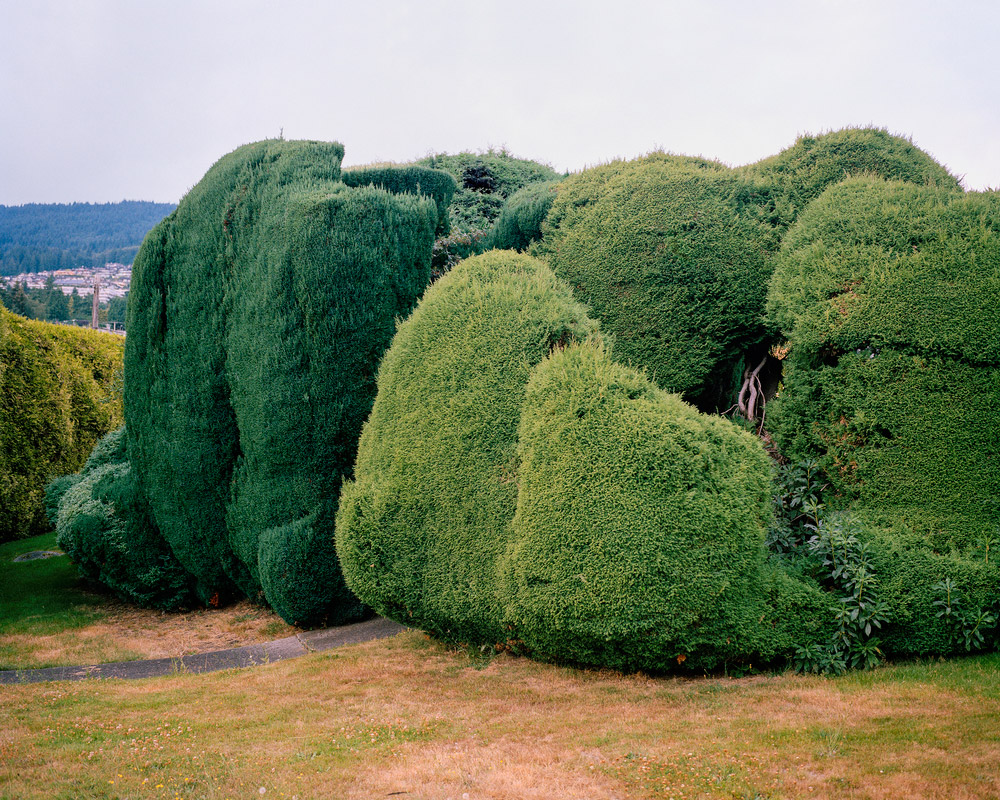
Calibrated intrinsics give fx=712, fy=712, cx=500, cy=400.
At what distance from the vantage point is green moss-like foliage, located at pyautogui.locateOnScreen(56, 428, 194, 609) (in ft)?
34.2

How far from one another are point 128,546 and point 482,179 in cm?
901

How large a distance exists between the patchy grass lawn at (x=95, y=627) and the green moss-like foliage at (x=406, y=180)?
5.93 meters

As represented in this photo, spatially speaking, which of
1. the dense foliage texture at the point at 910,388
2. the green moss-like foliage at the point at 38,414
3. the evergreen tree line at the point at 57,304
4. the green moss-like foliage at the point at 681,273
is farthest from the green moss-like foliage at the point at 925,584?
the evergreen tree line at the point at 57,304

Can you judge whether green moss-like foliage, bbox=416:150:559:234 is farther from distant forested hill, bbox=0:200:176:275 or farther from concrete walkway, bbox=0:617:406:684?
distant forested hill, bbox=0:200:176:275

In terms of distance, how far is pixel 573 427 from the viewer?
236 inches

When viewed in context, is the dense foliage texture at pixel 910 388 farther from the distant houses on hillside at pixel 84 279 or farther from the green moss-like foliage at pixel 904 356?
the distant houses on hillside at pixel 84 279

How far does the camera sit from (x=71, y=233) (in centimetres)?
7862

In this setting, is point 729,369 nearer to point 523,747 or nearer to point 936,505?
point 936,505

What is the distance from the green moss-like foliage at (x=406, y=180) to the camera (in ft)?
31.7

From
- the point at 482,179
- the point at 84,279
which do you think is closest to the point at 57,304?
the point at 84,279

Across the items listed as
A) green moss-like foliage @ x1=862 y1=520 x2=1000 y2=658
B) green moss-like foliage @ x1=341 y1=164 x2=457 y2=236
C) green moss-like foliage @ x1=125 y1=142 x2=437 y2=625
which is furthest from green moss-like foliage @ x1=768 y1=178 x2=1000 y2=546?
green moss-like foliage @ x1=341 y1=164 x2=457 y2=236

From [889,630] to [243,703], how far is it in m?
5.54

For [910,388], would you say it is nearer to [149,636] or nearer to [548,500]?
[548,500]

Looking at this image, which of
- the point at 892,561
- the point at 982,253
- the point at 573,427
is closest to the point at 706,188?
the point at 982,253
